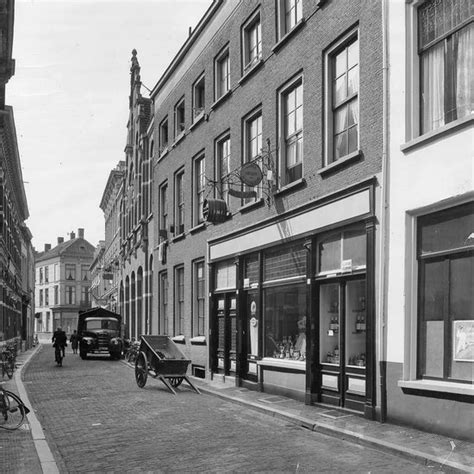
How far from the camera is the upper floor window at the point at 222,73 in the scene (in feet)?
62.8

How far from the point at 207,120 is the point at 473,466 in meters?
14.5

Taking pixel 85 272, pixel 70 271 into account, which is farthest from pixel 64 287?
pixel 85 272

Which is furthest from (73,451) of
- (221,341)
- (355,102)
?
(221,341)

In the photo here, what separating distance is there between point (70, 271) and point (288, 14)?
86.4 m

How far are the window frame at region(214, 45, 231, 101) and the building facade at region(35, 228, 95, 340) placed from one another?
76346mm

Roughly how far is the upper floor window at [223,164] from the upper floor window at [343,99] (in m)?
5.81

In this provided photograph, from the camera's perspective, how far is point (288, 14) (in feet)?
50.0

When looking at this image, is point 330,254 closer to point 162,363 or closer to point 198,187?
point 162,363

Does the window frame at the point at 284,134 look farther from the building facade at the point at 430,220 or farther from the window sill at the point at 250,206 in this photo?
the building facade at the point at 430,220

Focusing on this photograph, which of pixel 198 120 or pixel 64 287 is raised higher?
pixel 198 120

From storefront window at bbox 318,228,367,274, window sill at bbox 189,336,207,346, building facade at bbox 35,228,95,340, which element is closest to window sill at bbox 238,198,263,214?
storefront window at bbox 318,228,367,274

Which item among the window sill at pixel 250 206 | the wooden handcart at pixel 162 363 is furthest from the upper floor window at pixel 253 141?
the wooden handcart at pixel 162 363

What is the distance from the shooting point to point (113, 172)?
49.9m

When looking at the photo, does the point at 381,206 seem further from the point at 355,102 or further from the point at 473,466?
the point at 473,466
